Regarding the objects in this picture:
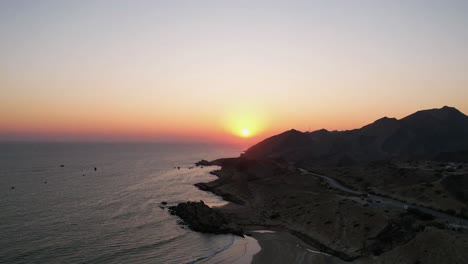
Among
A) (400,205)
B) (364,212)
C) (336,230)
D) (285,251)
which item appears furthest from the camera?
(400,205)

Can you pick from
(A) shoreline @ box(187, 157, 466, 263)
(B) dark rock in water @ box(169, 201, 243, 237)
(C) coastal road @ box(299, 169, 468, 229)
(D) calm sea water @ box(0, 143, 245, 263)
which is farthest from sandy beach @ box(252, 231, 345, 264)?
(C) coastal road @ box(299, 169, 468, 229)

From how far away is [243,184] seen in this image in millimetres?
133750

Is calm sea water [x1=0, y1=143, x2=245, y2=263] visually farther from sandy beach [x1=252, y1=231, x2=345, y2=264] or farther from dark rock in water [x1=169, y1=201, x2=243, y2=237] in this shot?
sandy beach [x1=252, y1=231, x2=345, y2=264]

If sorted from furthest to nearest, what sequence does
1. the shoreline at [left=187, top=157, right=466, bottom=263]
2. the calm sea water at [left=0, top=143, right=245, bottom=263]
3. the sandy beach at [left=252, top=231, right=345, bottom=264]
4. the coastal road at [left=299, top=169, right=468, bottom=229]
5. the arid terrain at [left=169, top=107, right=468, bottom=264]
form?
the coastal road at [left=299, top=169, right=468, bottom=229]
the calm sea water at [left=0, top=143, right=245, bottom=263]
the sandy beach at [left=252, top=231, right=345, bottom=264]
the arid terrain at [left=169, top=107, right=468, bottom=264]
the shoreline at [left=187, top=157, right=466, bottom=263]

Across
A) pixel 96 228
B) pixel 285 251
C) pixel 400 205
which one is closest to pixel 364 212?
pixel 400 205

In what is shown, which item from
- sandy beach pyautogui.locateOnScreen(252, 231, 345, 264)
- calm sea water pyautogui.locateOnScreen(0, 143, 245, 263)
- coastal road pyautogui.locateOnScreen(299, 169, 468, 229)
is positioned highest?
coastal road pyautogui.locateOnScreen(299, 169, 468, 229)

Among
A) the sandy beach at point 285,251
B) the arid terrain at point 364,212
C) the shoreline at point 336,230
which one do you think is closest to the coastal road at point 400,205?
the arid terrain at point 364,212

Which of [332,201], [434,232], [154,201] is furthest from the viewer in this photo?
[154,201]

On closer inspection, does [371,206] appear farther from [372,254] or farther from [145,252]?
[145,252]

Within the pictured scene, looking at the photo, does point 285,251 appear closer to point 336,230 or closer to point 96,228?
point 336,230

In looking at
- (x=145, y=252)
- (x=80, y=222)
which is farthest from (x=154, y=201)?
(x=145, y=252)

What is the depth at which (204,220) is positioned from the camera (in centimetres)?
→ 7950

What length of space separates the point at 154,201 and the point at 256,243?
5100cm

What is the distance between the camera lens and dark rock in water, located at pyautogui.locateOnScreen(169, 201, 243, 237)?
247ft
